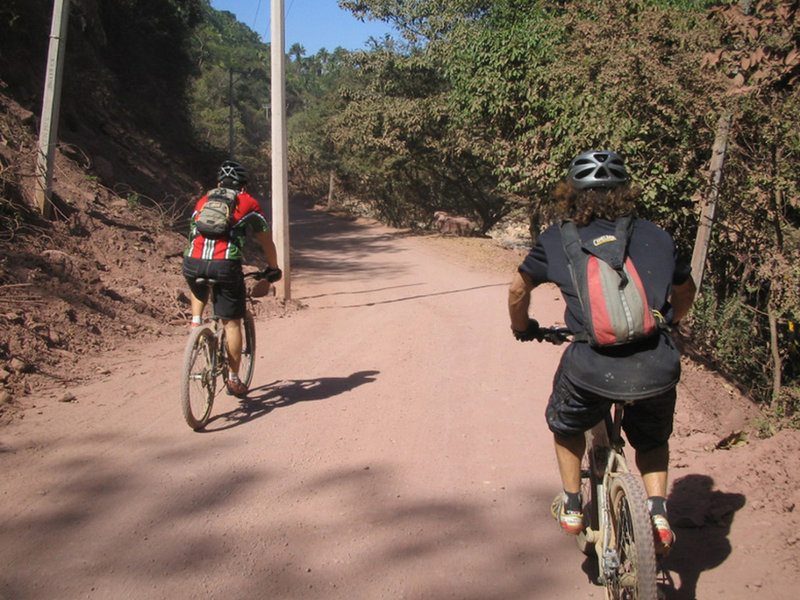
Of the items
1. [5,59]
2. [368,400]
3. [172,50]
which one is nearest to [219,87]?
[172,50]

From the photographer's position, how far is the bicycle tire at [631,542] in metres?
2.50

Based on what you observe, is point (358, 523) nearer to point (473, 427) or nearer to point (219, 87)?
point (473, 427)

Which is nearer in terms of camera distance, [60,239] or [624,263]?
[624,263]

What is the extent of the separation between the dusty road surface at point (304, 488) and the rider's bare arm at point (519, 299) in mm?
1206

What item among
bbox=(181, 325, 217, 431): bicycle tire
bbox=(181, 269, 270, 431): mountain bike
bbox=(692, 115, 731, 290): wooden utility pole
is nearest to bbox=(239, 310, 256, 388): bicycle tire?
bbox=(181, 269, 270, 431): mountain bike

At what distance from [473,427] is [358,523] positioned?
1790 mm

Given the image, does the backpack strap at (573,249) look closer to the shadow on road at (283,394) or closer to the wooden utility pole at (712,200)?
the shadow on road at (283,394)

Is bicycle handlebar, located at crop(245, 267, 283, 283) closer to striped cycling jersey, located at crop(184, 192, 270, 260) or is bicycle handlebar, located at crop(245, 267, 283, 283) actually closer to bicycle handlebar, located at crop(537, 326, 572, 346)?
striped cycling jersey, located at crop(184, 192, 270, 260)

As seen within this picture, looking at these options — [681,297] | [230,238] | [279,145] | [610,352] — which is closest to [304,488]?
[230,238]

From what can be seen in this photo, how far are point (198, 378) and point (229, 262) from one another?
873 mm

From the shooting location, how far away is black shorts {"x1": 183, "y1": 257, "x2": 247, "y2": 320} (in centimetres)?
501

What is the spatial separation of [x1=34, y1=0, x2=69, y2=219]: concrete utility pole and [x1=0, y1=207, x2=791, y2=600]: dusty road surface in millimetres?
2872

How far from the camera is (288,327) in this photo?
28.5ft

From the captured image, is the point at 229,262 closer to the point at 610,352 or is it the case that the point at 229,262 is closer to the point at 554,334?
the point at 554,334
